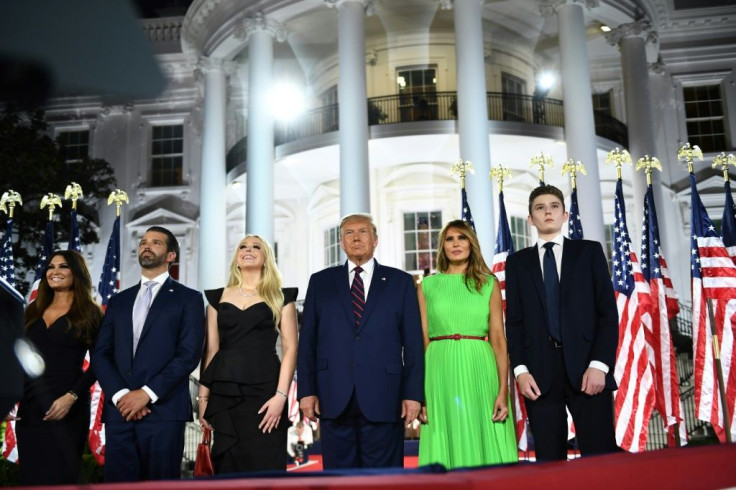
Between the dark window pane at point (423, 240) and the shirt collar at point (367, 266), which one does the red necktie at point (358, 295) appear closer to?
the shirt collar at point (367, 266)

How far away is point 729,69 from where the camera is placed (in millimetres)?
20906

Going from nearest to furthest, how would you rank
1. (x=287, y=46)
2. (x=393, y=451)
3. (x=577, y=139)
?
(x=393, y=451) < (x=577, y=139) < (x=287, y=46)

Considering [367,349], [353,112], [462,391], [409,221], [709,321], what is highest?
[353,112]

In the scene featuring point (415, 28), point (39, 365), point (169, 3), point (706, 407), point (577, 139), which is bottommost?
point (706, 407)

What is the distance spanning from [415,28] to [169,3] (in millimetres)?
9469

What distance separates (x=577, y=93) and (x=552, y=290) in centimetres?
1383

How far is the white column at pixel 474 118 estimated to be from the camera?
15.1m

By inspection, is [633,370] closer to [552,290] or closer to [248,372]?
[552,290]

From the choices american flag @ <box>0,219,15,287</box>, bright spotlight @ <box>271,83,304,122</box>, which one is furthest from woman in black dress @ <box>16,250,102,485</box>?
bright spotlight @ <box>271,83,304,122</box>

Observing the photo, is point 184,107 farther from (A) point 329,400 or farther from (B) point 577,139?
(A) point 329,400

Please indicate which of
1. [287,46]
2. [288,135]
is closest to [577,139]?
[288,135]

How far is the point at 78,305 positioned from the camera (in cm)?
495

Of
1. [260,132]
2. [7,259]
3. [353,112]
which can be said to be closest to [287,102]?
[260,132]

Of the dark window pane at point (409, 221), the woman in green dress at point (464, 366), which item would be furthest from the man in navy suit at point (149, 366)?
the dark window pane at point (409, 221)
